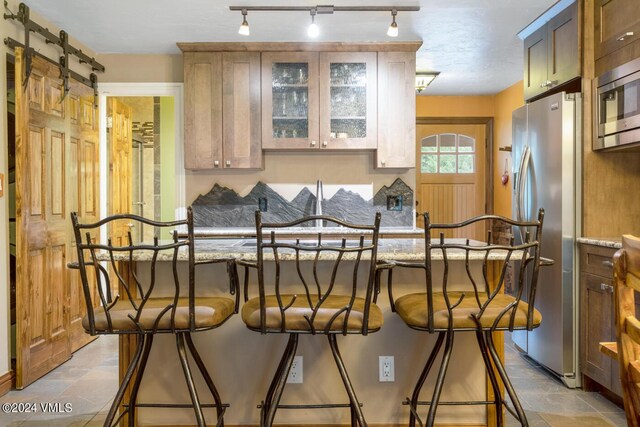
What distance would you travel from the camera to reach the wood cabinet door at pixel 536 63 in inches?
129

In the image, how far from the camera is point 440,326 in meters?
1.68

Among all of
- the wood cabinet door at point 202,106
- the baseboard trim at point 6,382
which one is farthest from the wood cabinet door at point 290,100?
the baseboard trim at point 6,382

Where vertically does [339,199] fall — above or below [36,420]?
above

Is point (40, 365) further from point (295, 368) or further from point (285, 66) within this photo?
point (285, 66)

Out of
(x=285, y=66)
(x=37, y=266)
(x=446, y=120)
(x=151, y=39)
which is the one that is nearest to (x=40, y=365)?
(x=37, y=266)

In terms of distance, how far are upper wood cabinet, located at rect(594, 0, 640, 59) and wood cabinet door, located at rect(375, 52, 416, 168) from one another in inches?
57.4

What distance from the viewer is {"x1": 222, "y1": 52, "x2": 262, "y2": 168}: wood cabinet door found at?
394 cm

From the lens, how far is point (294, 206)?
14.2ft

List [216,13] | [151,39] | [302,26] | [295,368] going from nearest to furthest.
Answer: [295,368]
[216,13]
[302,26]
[151,39]

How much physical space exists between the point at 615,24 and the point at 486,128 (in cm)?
314

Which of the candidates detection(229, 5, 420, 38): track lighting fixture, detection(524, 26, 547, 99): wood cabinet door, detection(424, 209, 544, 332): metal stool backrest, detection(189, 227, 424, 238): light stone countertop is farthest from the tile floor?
detection(229, 5, 420, 38): track lighting fixture

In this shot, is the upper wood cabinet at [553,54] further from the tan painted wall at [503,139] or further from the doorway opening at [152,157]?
the doorway opening at [152,157]

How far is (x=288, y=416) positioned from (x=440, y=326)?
0.95m

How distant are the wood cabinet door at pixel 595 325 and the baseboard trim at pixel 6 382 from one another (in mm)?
3360
